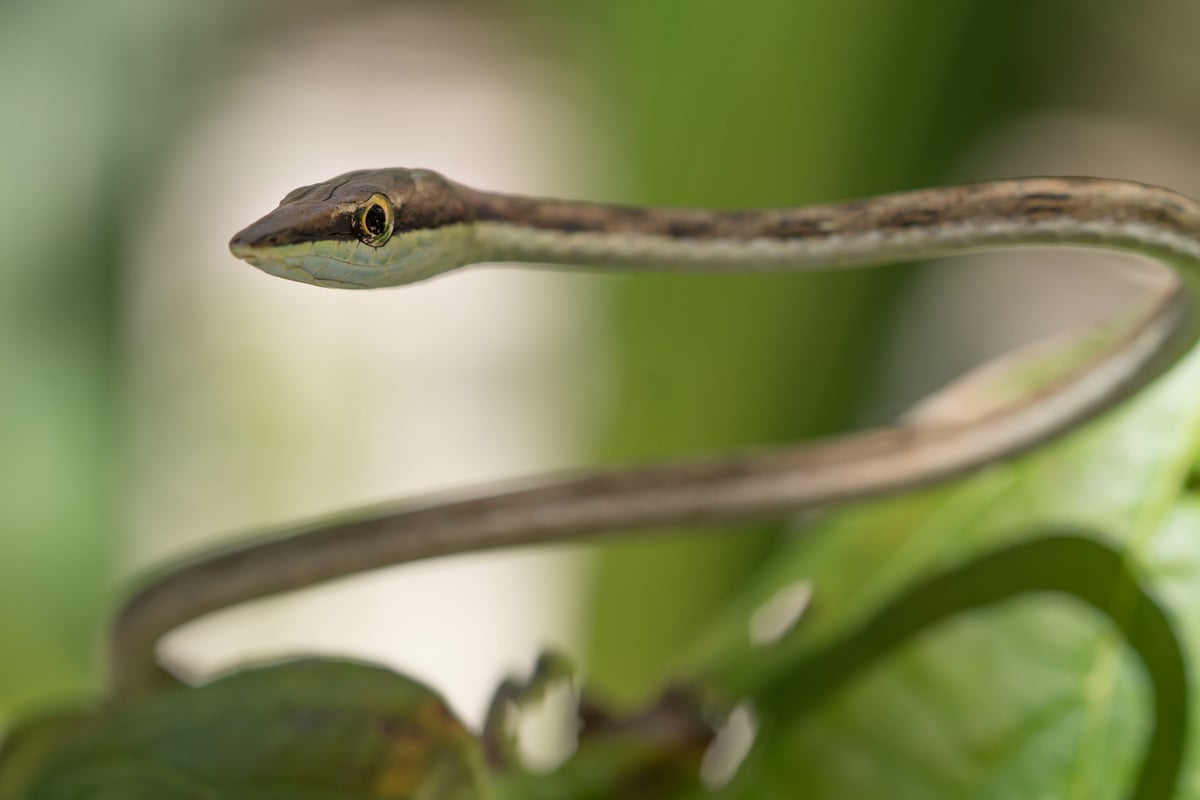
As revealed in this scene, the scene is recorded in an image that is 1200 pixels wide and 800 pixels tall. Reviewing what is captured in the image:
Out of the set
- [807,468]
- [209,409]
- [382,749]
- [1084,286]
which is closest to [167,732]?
[382,749]

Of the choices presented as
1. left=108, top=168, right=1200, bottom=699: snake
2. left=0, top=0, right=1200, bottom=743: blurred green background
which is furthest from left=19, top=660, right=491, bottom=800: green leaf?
left=0, top=0, right=1200, bottom=743: blurred green background

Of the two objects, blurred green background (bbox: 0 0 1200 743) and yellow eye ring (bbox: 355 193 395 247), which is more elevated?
yellow eye ring (bbox: 355 193 395 247)

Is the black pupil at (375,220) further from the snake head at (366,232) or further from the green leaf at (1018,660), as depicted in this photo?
the green leaf at (1018,660)

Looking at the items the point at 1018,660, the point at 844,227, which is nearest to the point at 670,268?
the point at 844,227

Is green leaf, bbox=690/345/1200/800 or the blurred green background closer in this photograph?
green leaf, bbox=690/345/1200/800

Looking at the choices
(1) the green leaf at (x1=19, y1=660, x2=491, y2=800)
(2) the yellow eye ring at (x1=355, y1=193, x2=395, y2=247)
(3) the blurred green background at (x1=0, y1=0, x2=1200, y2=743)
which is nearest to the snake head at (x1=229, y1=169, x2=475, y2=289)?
(2) the yellow eye ring at (x1=355, y1=193, x2=395, y2=247)

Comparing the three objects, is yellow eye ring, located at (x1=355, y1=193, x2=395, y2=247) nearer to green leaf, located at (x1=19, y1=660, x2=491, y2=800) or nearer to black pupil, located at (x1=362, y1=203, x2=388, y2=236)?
black pupil, located at (x1=362, y1=203, x2=388, y2=236)

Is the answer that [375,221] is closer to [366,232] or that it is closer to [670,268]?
[366,232]

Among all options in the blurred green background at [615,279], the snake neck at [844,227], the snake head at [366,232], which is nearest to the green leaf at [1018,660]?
the snake neck at [844,227]
